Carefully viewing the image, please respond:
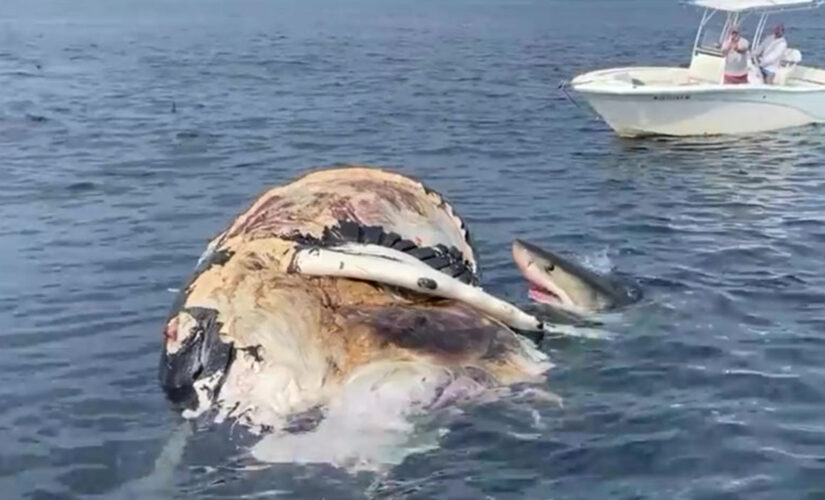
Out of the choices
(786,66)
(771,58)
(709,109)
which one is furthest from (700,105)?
(786,66)

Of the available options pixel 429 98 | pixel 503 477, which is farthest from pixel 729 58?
pixel 503 477

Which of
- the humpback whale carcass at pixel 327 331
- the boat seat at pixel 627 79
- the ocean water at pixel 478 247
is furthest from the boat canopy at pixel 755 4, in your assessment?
the humpback whale carcass at pixel 327 331

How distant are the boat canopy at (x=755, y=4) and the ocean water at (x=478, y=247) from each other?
10.1ft

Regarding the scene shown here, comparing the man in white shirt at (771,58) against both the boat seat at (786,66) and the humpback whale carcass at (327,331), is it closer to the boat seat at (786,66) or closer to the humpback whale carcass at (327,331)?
the boat seat at (786,66)

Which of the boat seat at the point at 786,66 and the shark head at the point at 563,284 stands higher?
the boat seat at the point at 786,66

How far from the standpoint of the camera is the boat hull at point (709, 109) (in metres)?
22.5

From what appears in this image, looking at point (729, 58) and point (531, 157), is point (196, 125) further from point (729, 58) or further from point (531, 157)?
point (729, 58)

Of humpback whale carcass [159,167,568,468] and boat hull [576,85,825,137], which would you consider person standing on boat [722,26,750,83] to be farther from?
humpback whale carcass [159,167,568,468]

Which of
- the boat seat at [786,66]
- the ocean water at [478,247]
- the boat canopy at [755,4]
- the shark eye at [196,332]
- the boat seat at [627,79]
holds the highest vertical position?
the boat canopy at [755,4]

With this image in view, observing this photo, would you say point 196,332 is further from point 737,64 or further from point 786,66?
point 786,66

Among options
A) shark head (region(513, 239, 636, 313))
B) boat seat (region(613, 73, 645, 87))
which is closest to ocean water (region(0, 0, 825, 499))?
shark head (region(513, 239, 636, 313))

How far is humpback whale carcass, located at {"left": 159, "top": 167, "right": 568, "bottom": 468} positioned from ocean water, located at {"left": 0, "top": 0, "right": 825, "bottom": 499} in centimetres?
29

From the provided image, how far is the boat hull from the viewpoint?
73.9 feet

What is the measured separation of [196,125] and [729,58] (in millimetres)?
10196
